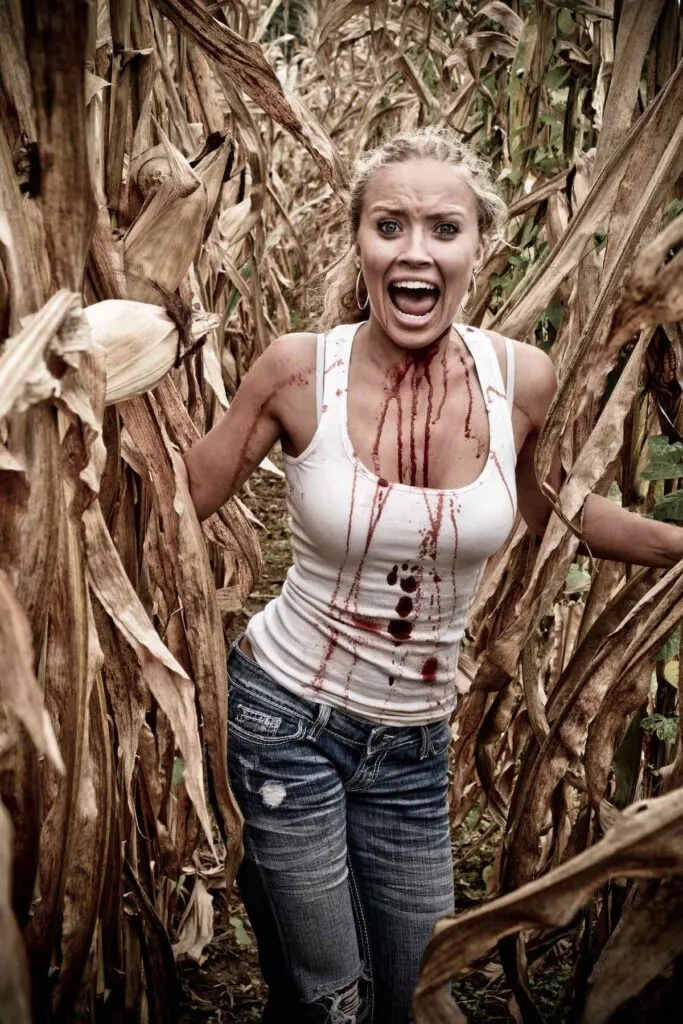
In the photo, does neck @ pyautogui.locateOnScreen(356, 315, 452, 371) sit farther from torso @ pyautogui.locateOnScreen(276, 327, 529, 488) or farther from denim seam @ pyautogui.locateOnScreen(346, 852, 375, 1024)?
denim seam @ pyautogui.locateOnScreen(346, 852, 375, 1024)

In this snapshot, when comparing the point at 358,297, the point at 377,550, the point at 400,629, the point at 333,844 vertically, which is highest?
the point at 358,297

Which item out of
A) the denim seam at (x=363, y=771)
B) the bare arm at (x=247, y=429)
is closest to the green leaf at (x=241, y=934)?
the denim seam at (x=363, y=771)

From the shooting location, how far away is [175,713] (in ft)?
2.59

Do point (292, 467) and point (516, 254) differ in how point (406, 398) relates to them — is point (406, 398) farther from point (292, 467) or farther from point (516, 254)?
point (516, 254)

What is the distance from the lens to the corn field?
563 mm

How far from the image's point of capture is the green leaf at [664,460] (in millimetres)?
1023

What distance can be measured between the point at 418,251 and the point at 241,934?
4.07 feet

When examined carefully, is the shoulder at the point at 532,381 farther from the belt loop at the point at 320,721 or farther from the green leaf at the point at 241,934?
the green leaf at the point at 241,934

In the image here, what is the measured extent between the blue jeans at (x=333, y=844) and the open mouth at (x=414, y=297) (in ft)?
1.46

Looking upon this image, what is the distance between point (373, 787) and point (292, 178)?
584cm

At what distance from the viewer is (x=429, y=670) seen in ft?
3.78

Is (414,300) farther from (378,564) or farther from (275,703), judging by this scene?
(275,703)

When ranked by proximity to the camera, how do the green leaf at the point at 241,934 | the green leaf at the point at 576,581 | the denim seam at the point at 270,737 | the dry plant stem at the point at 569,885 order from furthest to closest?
1. the green leaf at the point at 241,934
2. the green leaf at the point at 576,581
3. the denim seam at the point at 270,737
4. the dry plant stem at the point at 569,885

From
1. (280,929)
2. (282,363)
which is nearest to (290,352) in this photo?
(282,363)
